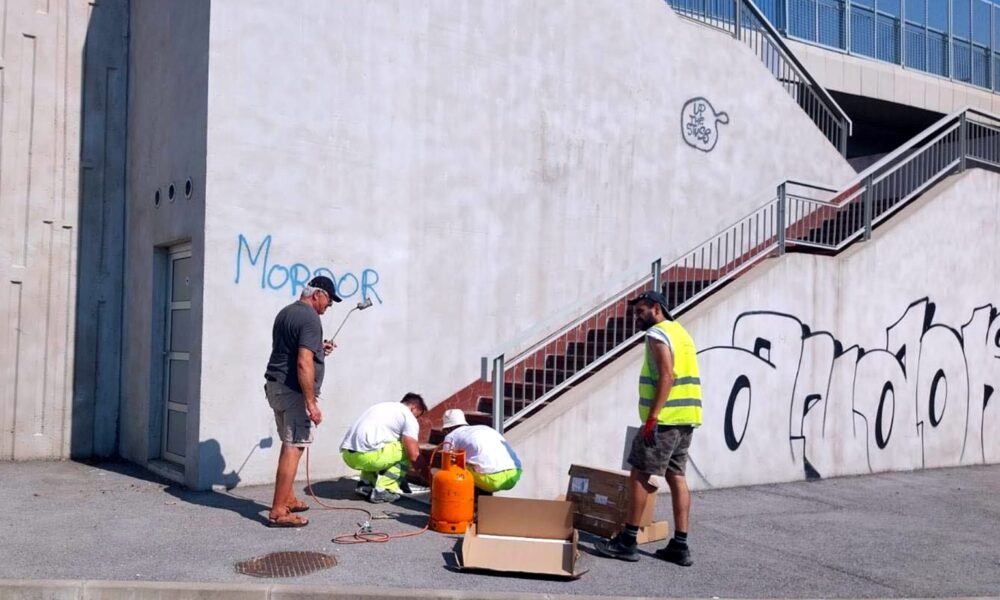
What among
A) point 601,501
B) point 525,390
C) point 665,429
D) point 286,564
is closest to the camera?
point 286,564

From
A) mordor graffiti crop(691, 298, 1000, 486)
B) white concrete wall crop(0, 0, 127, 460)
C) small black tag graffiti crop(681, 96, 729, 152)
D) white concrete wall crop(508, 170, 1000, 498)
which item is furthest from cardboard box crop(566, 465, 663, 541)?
small black tag graffiti crop(681, 96, 729, 152)

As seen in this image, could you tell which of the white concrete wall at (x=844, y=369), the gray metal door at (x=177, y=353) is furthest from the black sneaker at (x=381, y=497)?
the gray metal door at (x=177, y=353)

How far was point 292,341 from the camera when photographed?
24.5ft

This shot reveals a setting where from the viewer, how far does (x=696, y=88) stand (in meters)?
12.5

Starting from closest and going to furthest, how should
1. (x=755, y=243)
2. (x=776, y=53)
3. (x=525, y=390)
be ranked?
(x=525, y=390) < (x=755, y=243) < (x=776, y=53)

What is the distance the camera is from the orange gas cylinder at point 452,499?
288 inches

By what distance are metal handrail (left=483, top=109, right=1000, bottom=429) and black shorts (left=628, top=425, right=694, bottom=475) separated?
2037 millimetres

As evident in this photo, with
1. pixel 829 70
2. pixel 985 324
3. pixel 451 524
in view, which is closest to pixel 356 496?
pixel 451 524

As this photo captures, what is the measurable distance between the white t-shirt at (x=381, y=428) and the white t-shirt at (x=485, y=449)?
2.38 ft

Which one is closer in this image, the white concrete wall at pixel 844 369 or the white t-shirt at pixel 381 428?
the white t-shirt at pixel 381 428

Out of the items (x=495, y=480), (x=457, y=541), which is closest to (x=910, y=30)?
(x=495, y=480)

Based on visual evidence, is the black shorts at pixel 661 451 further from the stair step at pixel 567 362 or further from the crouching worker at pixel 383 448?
the stair step at pixel 567 362

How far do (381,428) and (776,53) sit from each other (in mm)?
9021

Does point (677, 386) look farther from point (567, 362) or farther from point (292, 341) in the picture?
point (567, 362)
